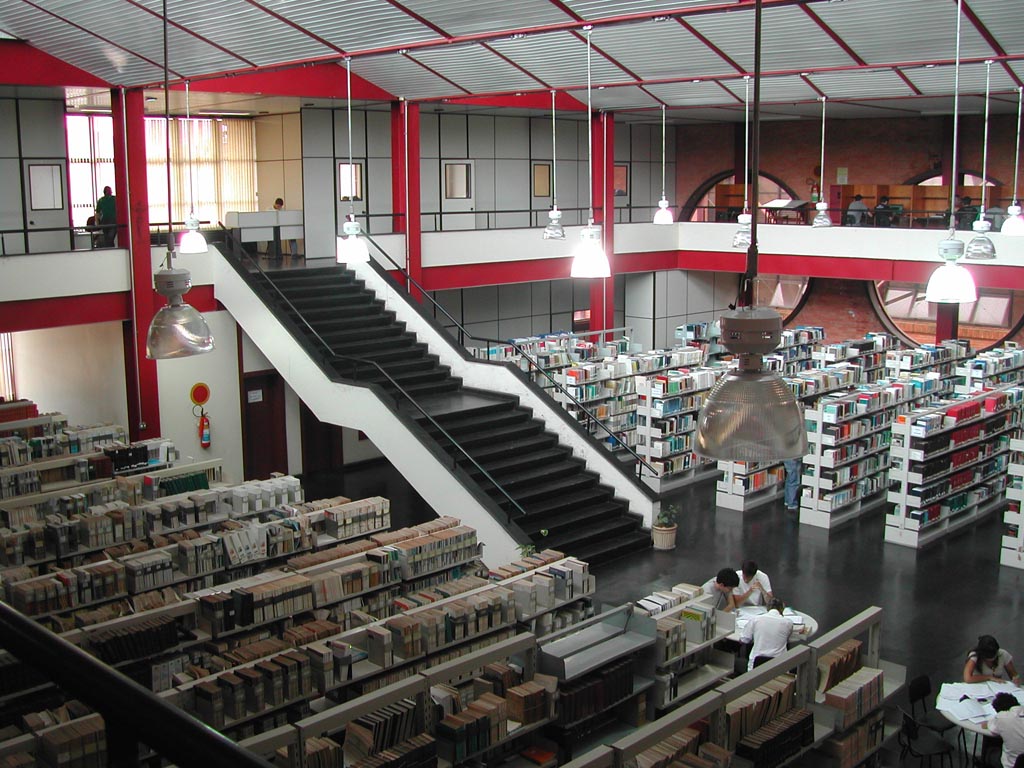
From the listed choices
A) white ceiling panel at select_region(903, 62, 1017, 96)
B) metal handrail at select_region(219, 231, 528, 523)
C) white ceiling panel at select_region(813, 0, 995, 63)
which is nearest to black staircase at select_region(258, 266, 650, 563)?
metal handrail at select_region(219, 231, 528, 523)

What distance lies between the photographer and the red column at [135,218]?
46.1ft

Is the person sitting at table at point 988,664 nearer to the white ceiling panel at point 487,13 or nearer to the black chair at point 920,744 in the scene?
the black chair at point 920,744

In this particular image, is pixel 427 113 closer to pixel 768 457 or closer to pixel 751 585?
pixel 751 585

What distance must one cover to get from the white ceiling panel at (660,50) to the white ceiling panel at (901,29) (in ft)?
5.20

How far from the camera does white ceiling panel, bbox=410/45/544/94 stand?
13.4 metres

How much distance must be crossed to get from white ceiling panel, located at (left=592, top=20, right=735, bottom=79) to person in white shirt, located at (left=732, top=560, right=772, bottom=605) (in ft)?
18.4

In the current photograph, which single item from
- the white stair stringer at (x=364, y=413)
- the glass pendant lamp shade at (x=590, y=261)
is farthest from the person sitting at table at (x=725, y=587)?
the white stair stringer at (x=364, y=413)

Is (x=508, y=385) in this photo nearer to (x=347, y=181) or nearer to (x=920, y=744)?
(x=347, y=181)

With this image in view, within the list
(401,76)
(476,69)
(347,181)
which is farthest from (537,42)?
(347,181)

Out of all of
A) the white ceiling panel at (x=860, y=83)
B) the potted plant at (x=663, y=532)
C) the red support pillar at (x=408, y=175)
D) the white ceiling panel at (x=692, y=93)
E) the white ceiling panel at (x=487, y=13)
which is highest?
the white ceiling panel at (x=692, y=93)

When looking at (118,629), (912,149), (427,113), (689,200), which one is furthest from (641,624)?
(689,200)

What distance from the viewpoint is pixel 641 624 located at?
7535 mm

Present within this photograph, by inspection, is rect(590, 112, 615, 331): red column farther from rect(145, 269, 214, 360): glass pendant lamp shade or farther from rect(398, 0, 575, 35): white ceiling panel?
rect(145, 269, 214, 360): glass pendant lamp shade

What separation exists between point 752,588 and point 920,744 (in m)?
2.24
